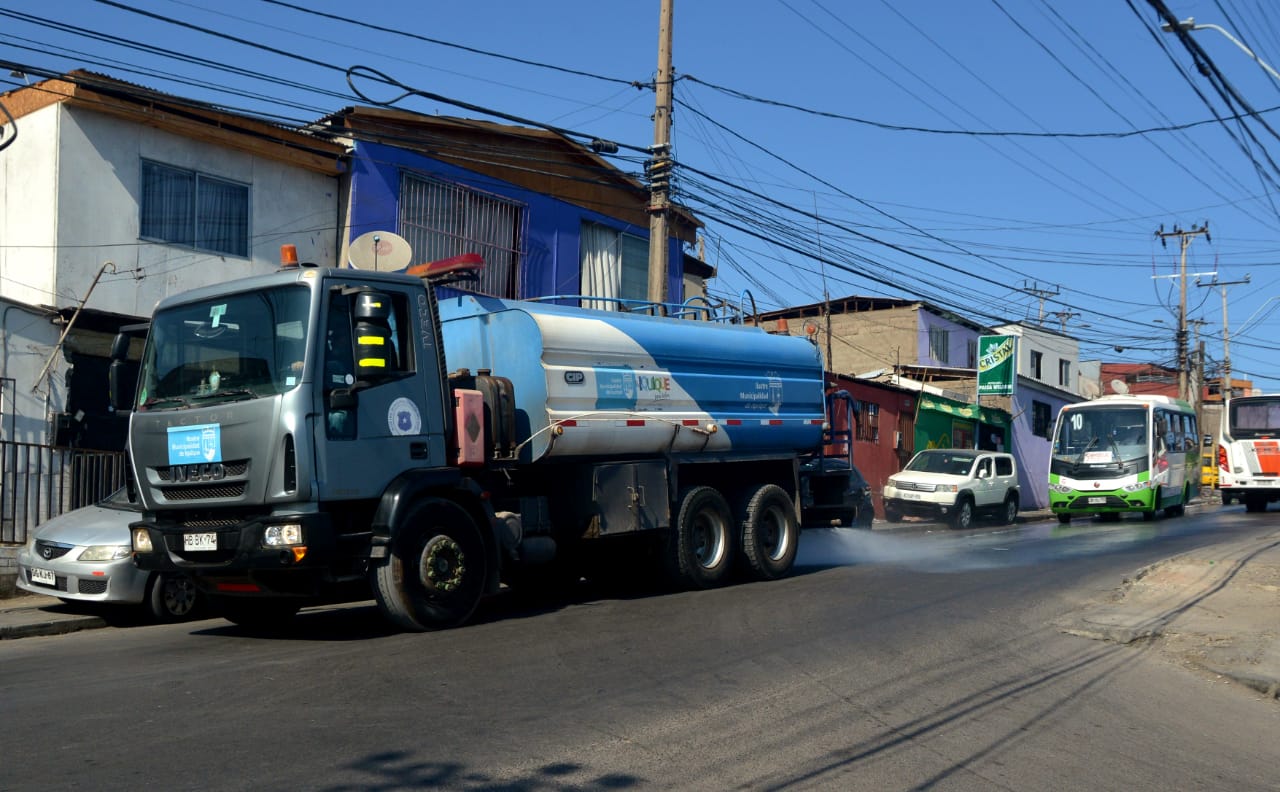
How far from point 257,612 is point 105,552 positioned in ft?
5.27

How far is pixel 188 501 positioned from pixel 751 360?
6.59m

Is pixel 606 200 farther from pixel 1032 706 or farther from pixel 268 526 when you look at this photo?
pixel 1032 706

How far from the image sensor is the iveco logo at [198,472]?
8.57 m

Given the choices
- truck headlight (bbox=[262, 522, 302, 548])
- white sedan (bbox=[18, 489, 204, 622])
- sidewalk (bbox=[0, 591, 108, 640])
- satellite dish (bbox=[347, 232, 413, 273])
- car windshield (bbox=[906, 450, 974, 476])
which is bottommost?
sidewalk (bbox=[0, 591, 108, 640])

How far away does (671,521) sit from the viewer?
11969 mm

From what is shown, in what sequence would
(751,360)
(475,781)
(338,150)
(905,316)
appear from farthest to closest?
(905,316), (338,150), (751,360), (475,781)

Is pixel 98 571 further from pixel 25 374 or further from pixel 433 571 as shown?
pixel 25 374

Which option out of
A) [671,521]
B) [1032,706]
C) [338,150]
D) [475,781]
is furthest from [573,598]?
[338,150]

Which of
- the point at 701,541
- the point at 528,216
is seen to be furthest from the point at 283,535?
the point at 528,216

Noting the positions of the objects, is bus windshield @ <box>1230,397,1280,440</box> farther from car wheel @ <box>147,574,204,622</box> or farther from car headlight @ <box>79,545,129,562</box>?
car headlight @ <box>79,545,129,562</box>

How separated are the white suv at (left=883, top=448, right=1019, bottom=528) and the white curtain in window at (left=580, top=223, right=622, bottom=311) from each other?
844cm

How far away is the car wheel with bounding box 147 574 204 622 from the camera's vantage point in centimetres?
1064

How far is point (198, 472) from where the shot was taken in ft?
28.5

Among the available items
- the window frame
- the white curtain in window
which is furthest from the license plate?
the white curtain in window
